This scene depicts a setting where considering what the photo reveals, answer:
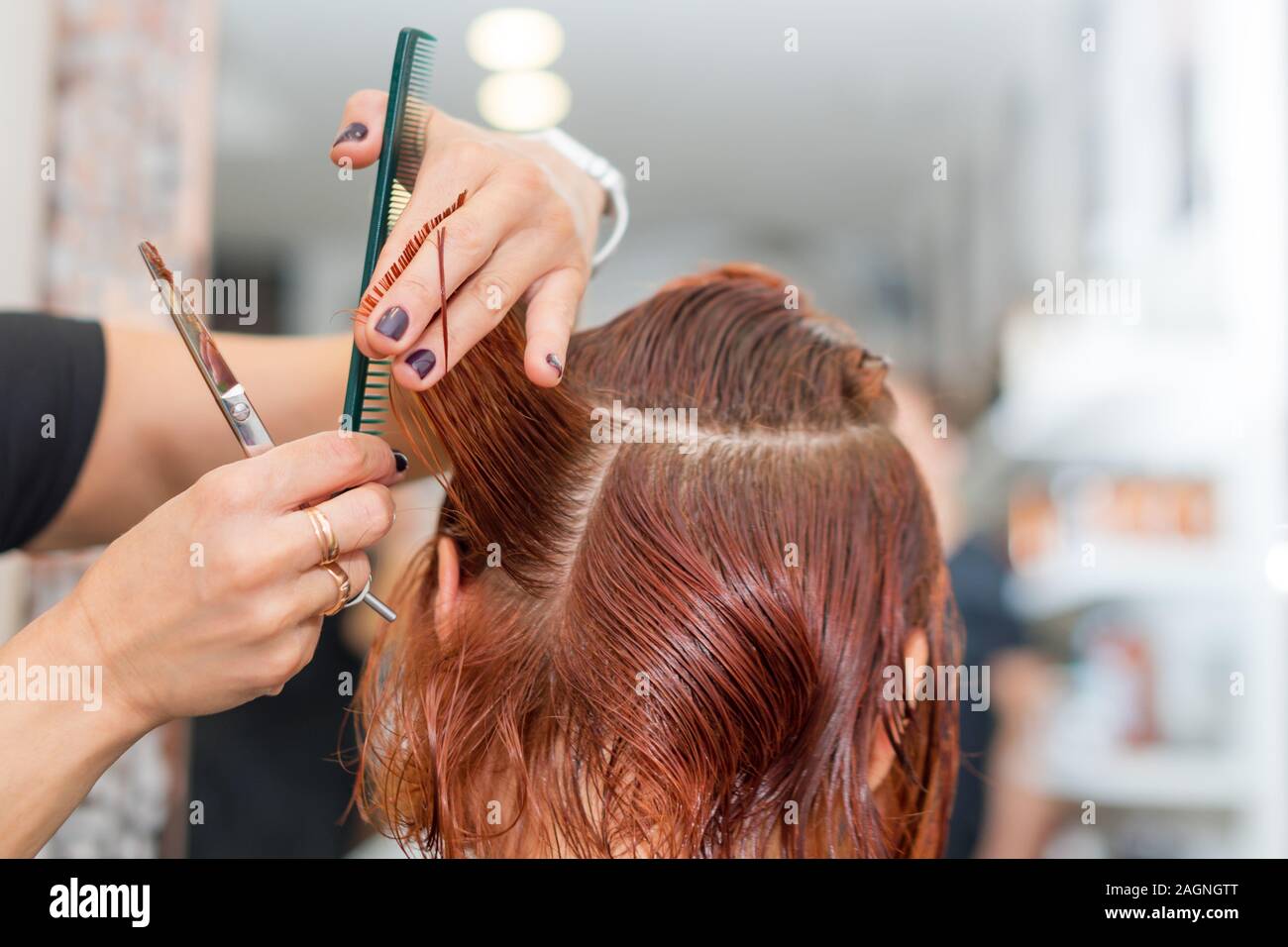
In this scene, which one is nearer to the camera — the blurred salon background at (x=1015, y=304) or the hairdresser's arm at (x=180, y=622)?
the hairdresser's arm at (x=180, y=622)

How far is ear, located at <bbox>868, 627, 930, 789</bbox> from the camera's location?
745 millimetres

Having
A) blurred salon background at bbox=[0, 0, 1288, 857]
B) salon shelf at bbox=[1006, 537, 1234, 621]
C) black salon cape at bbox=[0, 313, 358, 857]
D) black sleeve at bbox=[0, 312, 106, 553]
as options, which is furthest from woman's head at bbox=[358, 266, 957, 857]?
salon shelf at bbox=[1006, 537, 1234, 621]

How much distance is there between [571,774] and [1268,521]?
4.78 feet

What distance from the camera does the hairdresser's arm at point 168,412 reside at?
37.6 inches

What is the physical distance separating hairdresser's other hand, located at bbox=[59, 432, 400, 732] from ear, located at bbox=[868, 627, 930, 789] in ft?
1.32

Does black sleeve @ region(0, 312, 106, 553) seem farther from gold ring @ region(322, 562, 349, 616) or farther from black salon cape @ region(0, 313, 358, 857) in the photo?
gold ring @ region(322, 562, 349, 616)

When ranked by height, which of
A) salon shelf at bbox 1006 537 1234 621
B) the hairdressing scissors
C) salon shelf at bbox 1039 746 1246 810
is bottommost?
salon shelf at bbox 1039 746 1246 810

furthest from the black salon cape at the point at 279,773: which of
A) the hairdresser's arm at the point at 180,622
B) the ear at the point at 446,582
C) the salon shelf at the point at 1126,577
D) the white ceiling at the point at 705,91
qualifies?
the white ceiling at the point at 705,91

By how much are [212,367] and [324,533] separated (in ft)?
0.41

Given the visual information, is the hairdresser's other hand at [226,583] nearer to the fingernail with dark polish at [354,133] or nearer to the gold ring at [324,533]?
the gold ring at [324,533]

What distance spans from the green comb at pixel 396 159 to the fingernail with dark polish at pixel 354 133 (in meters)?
0.02

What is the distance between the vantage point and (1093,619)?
1895 millimetres

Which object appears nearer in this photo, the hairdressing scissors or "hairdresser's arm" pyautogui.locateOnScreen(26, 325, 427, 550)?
the hairdressing scissors
